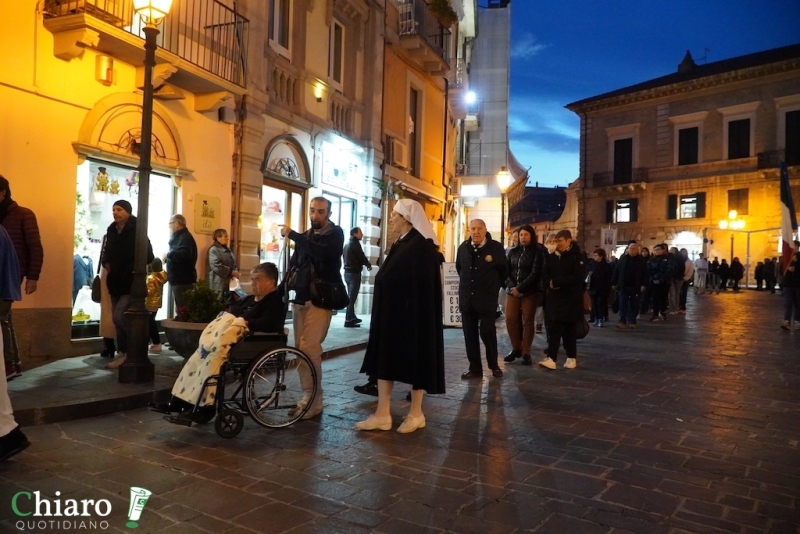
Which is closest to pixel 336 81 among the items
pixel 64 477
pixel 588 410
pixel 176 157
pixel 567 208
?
pixel 176 157

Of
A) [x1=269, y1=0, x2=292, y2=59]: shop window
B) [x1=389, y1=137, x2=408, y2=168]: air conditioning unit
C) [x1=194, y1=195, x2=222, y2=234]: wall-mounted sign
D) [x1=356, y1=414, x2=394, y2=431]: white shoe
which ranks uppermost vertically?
[x1=269, y1=0, x2=292, y2=59]: shop window

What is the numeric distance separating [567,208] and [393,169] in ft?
130

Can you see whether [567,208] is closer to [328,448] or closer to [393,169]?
[393,169]

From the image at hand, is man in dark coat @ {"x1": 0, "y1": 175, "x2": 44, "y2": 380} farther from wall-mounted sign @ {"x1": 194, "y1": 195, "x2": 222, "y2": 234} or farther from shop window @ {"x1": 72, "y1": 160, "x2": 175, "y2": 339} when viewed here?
wall-mounted sign @ {"x1": 194, "y1": 195, "x2": 222, "y2": 234}

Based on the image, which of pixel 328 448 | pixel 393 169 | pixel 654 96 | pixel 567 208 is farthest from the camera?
pixel 567 208

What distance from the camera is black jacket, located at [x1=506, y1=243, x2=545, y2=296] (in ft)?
28.6

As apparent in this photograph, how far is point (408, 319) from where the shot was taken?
5.22 m

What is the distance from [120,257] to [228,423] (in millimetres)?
3469

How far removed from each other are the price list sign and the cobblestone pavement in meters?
5.78

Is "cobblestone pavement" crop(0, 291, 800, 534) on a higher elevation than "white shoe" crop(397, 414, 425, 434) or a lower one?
lower

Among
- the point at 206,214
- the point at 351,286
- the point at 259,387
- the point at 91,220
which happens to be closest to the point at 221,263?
the point at 206,214

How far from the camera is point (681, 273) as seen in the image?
1900 cm

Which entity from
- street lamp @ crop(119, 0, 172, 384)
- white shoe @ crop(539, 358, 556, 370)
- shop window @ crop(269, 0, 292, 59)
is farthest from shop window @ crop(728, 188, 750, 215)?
street lamp @ crop(119, 0, 172, 384)

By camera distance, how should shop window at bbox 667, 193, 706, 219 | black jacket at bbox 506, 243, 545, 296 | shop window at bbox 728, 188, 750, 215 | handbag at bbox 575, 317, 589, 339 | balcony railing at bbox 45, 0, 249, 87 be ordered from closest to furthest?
handbag at bbox 575, 317, 589, 339 → black jacket at bbox 506, 243, 545, 296 → balcony railing at bbox 45, 0, 249, 87 → shop window at bbox 728, 188, 750, 215 → shop window at bbox 667, 193, 706, 219
